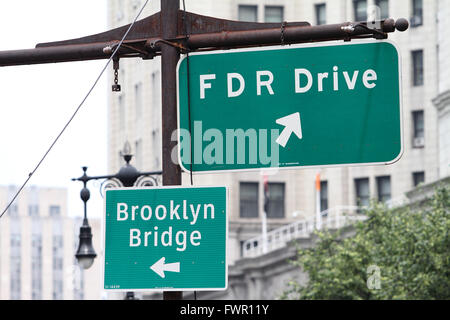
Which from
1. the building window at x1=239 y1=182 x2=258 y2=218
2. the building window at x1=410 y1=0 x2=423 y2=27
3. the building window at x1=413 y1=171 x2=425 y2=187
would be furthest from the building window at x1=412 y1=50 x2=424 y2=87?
the building window at x1=239 y1=182 x2=258 y2=218

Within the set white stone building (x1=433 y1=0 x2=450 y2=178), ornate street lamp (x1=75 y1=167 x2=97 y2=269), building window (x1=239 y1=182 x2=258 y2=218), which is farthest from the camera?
building window (x1=239 y1=182 x2=258 y2=218)

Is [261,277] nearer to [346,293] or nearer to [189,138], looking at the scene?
[346,293]

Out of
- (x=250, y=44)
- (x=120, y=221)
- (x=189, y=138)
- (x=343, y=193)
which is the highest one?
(x=343, y=193)

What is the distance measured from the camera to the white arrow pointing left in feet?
30.9

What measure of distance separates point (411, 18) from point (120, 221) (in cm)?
6303

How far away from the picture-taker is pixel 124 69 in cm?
8994

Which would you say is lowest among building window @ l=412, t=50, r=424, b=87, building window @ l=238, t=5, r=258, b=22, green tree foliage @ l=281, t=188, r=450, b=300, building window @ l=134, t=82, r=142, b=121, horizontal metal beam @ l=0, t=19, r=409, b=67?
horizontal metal beam @ l=0, t=19, r=409, b=67

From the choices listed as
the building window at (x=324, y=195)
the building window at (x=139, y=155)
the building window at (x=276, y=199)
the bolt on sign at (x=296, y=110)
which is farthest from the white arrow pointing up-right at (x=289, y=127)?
the building window at (x=139, y=155)

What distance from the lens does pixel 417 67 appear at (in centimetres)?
7144

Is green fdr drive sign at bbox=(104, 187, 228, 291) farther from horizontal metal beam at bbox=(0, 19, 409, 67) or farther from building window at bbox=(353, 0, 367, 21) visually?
building window at bbox=(353, 0, 367, 21)

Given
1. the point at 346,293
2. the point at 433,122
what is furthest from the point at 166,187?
the point at 433,122

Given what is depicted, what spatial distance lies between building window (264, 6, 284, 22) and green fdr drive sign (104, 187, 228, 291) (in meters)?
68.0

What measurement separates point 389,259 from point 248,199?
1684 inches

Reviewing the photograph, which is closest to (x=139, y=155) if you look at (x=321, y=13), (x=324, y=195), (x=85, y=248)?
(x=324, y=195)
